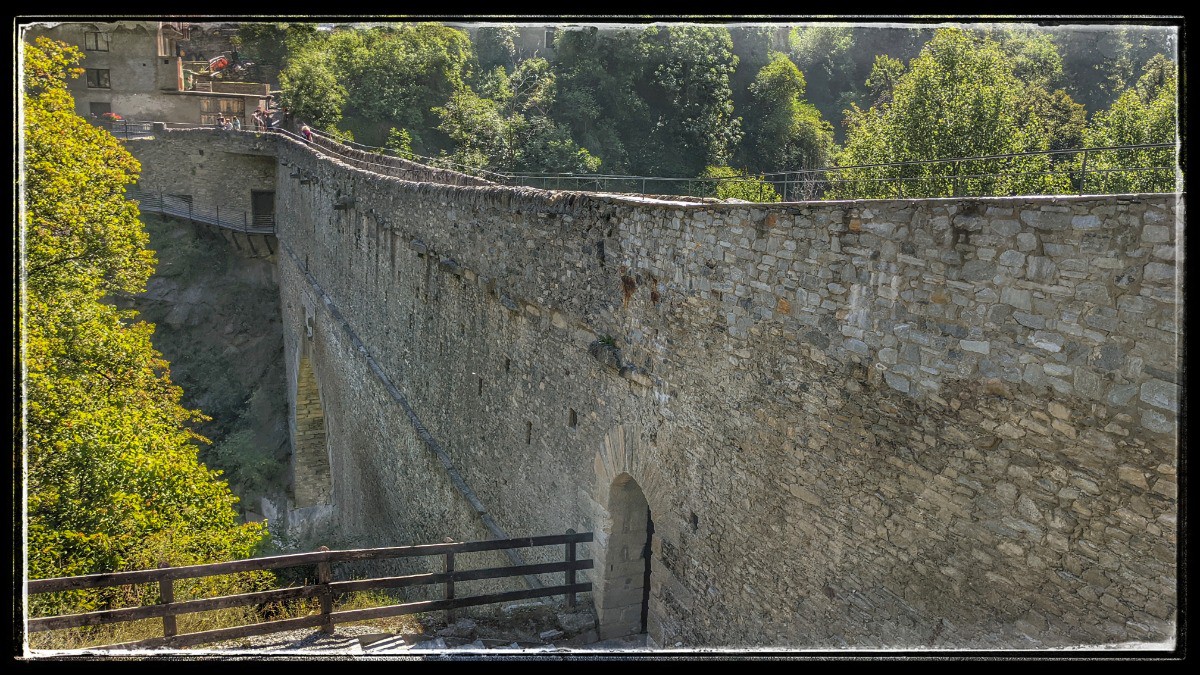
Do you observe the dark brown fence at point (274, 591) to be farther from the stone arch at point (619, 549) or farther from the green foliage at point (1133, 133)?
the green foliage at point (1133, 133)

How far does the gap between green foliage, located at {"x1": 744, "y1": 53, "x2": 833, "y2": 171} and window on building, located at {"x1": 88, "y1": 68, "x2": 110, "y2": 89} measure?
2374cm

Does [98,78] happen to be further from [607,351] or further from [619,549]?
[619,549]

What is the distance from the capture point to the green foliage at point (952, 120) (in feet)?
76.7

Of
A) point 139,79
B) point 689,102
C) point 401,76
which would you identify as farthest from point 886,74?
point 139,79

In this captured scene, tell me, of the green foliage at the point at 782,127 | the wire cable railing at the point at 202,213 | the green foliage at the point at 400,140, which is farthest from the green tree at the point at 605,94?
the wire cable railing at the point at 202,213

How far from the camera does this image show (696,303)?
20.4ft

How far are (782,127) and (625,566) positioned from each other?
32.1m

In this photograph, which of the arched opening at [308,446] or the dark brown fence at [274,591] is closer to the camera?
the dark brown fence at [274,591]

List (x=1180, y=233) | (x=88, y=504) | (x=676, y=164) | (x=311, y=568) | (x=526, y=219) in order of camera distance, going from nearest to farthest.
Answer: (x=1180, y=233) < (x=526, y=219) < (x=88, y=504) < (x=311, y=568) < (x=676, y=164)

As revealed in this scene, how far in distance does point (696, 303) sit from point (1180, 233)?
3229 mm

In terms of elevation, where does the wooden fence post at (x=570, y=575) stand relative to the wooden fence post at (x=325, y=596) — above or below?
below

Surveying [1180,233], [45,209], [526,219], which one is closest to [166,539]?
[45,209]

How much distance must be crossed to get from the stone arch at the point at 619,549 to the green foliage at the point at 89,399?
4436 millimetres

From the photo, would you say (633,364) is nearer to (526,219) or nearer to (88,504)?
(526,219)
